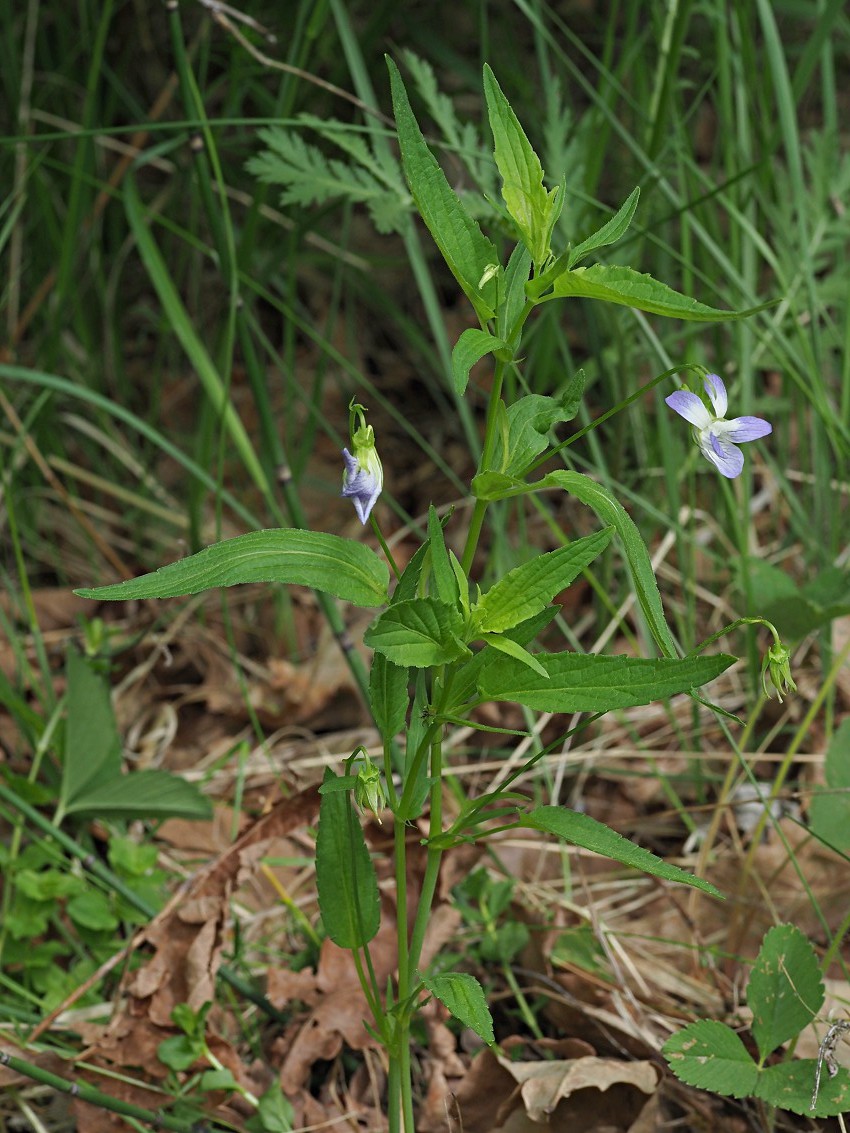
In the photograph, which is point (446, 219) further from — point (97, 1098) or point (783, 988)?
point (97, 1098)

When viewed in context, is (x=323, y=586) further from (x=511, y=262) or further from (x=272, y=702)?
(x=272, y=702)

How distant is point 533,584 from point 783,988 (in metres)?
0.64

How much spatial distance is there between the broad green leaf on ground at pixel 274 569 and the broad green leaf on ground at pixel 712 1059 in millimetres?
641

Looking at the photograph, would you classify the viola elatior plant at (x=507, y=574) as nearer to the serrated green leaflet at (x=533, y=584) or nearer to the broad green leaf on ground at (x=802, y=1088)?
the serrated green leaflet at (x=533, y=584)

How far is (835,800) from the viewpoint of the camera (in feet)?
5.28

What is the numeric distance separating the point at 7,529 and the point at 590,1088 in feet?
6.09

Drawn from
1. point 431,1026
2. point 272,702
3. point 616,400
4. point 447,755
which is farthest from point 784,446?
point 431,1026

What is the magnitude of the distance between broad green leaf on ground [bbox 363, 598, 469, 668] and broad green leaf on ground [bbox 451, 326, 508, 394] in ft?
0.60

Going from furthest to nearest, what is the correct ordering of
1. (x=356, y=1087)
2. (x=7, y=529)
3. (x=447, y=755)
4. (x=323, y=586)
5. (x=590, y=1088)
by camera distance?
(x=7, y=529), (x=447, y=755), (x=356, y=1087), (x=590, y=1088), (x=323, y=586)

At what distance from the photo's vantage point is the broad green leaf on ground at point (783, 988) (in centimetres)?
136

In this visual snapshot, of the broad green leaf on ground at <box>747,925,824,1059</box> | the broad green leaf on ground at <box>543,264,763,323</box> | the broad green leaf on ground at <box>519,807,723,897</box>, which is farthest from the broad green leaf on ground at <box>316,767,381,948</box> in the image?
the broad green leaf on ground at <box>543,264,763,323</box>

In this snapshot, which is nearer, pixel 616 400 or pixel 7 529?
pixel 616 400

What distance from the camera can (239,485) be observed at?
281 centimetres

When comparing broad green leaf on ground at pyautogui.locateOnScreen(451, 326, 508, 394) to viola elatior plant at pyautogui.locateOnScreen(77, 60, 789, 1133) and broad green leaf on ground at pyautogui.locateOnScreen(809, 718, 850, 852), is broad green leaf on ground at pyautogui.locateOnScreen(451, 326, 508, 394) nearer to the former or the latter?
viola elatior plant at pyautogui.locateOnScreen(77, 60, 789, 1133)
